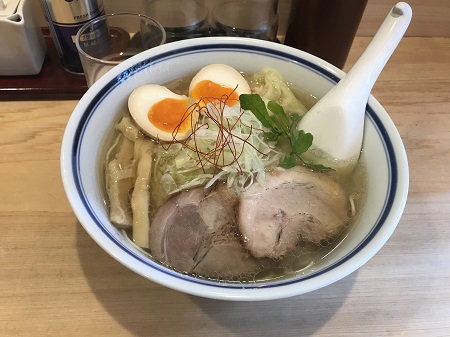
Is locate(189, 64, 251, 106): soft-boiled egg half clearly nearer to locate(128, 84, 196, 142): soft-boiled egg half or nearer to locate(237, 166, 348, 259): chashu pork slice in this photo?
locate(128, 84, 196, 142): soft-boiled egg half

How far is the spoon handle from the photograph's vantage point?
0.95 m

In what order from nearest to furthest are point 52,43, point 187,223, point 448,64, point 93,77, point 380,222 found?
point 380,222 < point 187,223 < point 93,77 < point 52,43 < point 448,64

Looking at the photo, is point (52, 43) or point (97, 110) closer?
point (97, 110)

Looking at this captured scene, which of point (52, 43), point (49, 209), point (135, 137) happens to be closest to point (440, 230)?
point (135, 137)

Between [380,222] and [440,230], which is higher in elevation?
[380,222]

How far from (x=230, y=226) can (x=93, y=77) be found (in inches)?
25.3

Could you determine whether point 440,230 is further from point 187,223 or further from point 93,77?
point 93,77

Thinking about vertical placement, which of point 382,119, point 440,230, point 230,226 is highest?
point 382,119

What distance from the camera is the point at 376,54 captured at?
3.24 ft

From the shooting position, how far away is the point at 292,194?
968 mm

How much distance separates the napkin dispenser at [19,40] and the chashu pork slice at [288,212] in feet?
2.75

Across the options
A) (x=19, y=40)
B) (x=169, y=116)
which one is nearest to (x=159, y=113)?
(x=169, y=116)

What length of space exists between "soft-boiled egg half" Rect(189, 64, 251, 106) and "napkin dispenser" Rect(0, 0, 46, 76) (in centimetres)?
54

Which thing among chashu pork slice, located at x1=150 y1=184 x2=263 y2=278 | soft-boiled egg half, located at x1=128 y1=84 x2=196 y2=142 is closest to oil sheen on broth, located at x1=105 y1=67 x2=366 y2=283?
chashu pork slice, located at x1=150 y1=184 x2=263 y2=278
